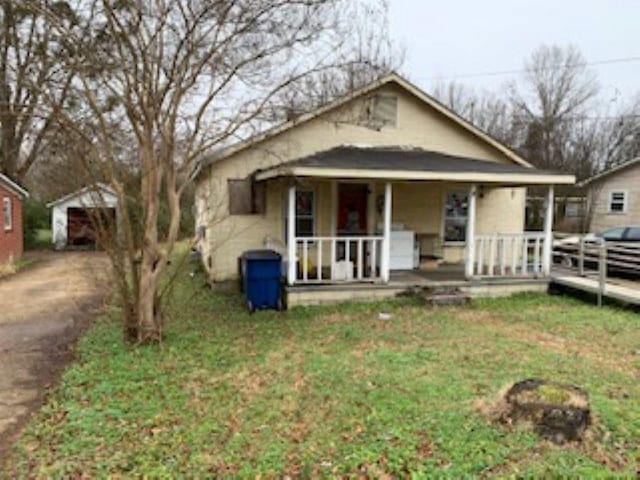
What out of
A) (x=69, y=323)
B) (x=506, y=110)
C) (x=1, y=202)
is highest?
(x=506, y=110)

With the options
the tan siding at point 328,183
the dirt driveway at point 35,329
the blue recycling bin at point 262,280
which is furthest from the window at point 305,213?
the dirt driveway at point 35,329

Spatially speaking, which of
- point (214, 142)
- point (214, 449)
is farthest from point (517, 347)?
point (214, 142)

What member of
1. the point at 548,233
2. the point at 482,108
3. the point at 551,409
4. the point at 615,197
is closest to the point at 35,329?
the point at 551,409

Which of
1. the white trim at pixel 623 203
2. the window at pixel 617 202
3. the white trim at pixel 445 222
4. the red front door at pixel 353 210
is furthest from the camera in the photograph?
the window at pixel 617 202

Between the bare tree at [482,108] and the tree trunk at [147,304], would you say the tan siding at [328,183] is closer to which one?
the tree trunk at [147,304]

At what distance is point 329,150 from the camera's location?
1145 centimetres

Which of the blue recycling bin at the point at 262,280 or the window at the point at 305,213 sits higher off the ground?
the window at the point at 305,213

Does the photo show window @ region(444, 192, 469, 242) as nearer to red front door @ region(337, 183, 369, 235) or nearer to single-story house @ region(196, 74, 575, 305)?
single-story house @ region(196, 74, 575, 305)

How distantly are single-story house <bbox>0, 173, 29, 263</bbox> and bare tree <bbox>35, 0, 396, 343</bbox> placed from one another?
1257 centimetres

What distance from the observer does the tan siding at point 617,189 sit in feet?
78.7

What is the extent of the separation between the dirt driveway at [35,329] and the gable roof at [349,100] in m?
3.64

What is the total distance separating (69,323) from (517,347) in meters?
7.74

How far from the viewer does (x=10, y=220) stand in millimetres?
18328

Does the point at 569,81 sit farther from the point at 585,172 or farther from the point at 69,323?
the point at 69,323
